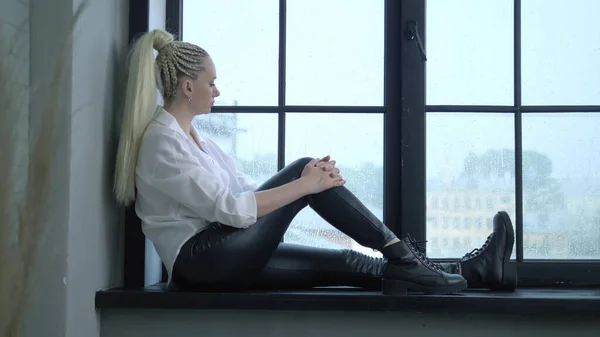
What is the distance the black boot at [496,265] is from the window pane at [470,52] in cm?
51

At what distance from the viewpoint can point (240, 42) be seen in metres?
2.60

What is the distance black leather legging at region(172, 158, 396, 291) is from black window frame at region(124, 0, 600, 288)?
33 centimetres

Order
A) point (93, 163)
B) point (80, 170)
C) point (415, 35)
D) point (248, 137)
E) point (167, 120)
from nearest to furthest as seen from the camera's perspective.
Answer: point (80, 170)
point (93, 163)
point (167, 120)
point (415, 35)
point (248, 137)

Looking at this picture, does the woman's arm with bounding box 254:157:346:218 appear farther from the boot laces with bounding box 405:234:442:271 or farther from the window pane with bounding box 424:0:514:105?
the window pane with bounding box 424:0:514:105

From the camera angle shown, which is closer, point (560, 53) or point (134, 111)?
point (134, 111)

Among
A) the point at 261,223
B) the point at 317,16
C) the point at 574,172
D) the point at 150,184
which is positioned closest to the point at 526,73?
the point at 574,172

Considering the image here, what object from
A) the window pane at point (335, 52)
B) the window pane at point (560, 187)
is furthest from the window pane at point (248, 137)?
the window pane at point (560, 187)

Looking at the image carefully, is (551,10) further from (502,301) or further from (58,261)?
(58,261)

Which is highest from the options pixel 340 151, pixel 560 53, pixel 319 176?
pixel 560 53

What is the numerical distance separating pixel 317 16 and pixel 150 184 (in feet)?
3.16

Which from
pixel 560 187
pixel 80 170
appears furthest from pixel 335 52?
pixel 80 170

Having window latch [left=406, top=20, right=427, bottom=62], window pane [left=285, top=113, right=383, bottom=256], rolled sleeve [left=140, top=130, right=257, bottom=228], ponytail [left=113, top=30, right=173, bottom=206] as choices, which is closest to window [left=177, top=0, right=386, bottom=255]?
window pane [left=285, top=113, right=383, bottom=256]

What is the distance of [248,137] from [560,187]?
1167 millimetres

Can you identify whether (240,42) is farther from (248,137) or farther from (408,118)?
(408,118)
